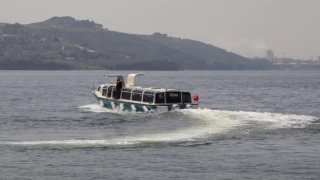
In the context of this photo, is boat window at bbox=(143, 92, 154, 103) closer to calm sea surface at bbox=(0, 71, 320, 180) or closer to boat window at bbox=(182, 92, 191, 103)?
boat window at bbox=(182, 92, 191, 103)

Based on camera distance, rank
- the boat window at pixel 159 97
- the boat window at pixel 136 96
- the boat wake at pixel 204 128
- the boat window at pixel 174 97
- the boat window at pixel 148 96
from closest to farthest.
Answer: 1. the boat wake at pixel 204 128
2. the boat window at pixel 159 97
3. the boat window at pixel 174 97
4. the boat window at pixel 148 96
5. the boat window at pixel 136 96

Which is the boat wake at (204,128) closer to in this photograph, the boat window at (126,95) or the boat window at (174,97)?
the boat window at (174,97)

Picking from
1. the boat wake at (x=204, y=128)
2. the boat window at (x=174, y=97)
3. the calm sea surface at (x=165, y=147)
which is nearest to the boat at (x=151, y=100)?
the boat window at (x=174, y=97)

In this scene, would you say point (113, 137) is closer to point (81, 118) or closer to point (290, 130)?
point (290, 130)

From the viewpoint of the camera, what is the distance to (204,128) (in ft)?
173

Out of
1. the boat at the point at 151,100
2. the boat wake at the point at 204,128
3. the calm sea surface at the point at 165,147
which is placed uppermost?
the boat at the point at 151,100

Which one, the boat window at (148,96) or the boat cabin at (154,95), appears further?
the boat window at (148,96)

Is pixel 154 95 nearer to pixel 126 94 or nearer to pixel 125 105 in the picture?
pixel 125 105

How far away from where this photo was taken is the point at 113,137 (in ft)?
166

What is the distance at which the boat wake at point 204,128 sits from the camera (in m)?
45.2

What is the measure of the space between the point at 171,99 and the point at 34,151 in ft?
98.9

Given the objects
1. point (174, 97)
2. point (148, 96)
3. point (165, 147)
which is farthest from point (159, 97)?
point (165, 147)

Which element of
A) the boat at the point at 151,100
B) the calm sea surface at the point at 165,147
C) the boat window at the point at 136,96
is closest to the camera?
the calm sea surface at the point at 165,147

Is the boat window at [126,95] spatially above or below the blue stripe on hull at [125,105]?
above
